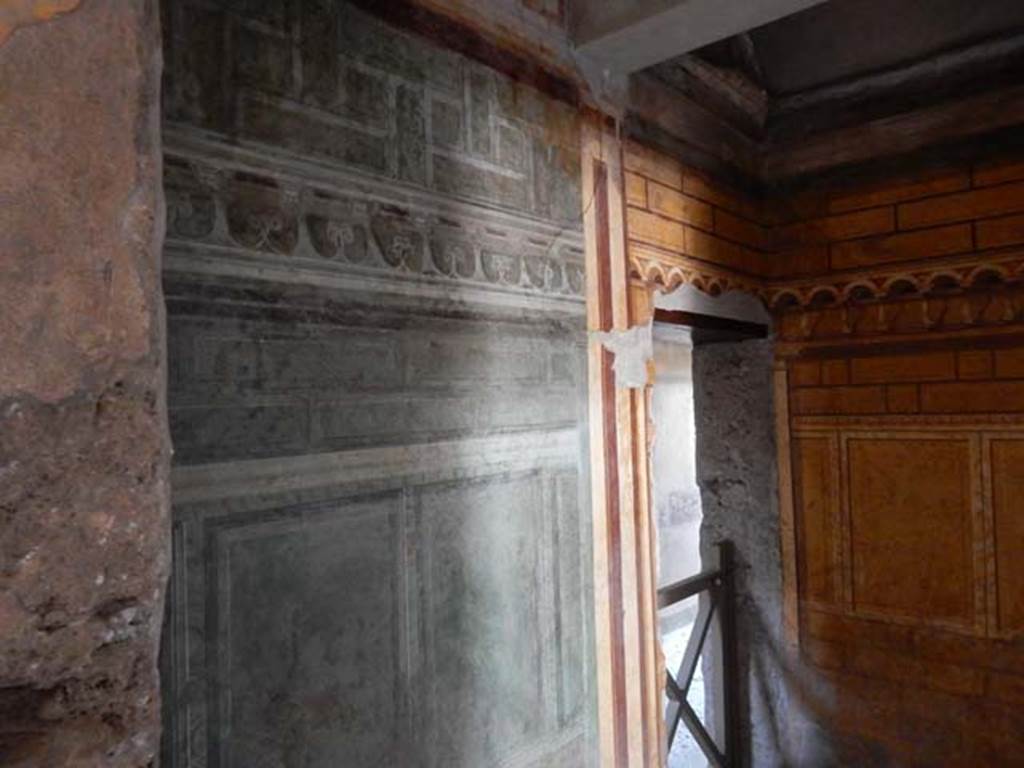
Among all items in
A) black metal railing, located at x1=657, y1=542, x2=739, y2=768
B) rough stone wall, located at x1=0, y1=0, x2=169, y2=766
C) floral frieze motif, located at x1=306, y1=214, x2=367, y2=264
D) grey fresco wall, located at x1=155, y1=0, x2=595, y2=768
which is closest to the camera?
rough stone wall, located at x1=0, y1=0, x2=169, y2=766

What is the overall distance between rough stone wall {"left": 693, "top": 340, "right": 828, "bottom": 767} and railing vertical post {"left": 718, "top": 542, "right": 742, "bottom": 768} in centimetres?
3

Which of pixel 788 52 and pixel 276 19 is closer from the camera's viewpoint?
pixel 276 19

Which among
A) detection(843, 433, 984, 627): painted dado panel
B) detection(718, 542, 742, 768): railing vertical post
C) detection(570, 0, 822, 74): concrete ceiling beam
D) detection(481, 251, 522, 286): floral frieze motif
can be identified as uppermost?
detection(570, 0, 822, 74): concrete ceiling beam

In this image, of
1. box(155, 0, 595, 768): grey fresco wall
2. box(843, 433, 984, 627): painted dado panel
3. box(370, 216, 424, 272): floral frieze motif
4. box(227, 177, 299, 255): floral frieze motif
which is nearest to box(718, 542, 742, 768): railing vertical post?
box(843, 433, 984, 627): painted dado panel

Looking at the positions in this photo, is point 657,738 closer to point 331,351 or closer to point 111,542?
point 331,351

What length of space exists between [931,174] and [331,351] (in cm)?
243

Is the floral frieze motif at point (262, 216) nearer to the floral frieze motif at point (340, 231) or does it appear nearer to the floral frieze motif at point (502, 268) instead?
the floral frieze motif at point (340, 231)

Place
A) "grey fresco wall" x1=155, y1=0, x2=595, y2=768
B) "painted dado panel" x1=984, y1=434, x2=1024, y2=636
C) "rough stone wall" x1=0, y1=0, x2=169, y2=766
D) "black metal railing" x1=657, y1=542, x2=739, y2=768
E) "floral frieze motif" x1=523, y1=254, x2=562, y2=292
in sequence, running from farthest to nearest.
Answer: "black metal railing" x1=657, y1=542, x2=739, y2=768 → "painted dado panel" x1=984, y1=434, x2=1024, y2=636 → "floral frieze motif" x1=523, y1=254, x2=562, y2=292 → "grey fresco wall" x1=155, y1=0, x2=595, y2=768 → "rough stone wall" x1=0, y1=0, x2=169, y2=766

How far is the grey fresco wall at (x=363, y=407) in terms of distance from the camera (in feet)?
3.64

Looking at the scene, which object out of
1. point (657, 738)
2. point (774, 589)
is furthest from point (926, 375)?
point (657, 738)

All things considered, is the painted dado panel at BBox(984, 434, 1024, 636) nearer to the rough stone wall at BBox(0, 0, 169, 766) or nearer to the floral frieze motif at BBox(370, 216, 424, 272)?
the floral frieze motif at BBox(370, 216, 424, 272)

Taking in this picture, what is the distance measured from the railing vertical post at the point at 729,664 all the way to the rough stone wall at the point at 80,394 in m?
2.64

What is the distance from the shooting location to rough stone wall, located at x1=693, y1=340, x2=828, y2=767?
116 inches

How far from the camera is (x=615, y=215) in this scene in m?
2.06
